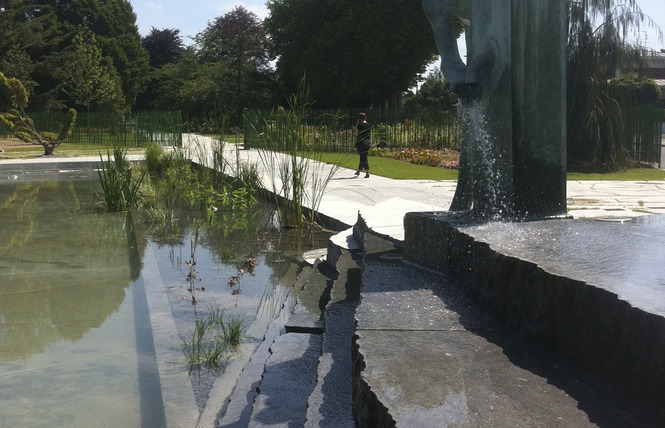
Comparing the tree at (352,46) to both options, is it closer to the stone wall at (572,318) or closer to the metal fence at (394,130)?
the metal fence at (394,130)

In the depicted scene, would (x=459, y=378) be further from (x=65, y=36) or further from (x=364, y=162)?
(x=65, y=36)

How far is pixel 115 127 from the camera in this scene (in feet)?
93.6

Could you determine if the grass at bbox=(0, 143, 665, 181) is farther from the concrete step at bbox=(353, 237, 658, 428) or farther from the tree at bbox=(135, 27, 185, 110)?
the tree at bbox=(135, 27, 185, 110)

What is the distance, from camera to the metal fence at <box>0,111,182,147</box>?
2536 cm

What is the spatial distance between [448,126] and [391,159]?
2.58m

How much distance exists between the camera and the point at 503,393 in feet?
7.22

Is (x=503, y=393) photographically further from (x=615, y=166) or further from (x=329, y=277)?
(x=615, y=166)

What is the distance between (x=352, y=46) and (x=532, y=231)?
34488mm

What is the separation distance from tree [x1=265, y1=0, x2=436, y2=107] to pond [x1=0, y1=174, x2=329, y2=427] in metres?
26.9

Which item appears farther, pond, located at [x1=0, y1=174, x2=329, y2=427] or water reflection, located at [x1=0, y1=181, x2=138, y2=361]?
water reflection, located at [x1=0, y1=181, x2=138, y2=361]

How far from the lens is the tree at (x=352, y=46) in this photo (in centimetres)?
3562

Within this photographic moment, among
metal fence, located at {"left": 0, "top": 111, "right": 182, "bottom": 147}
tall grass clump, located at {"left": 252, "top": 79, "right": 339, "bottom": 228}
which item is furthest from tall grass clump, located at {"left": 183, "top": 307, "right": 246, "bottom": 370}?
metal fence, located at {"left": 0, "top": 111, "right": 182, "bottom": 147}

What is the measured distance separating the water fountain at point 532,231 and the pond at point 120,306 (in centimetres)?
145

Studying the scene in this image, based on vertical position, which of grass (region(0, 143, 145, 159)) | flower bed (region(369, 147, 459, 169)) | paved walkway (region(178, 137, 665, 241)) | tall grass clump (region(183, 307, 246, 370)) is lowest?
tall grass clump (region(183, 307, 246, 370))
